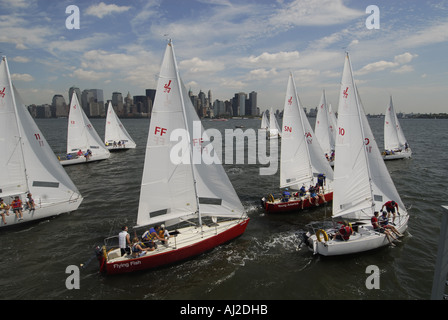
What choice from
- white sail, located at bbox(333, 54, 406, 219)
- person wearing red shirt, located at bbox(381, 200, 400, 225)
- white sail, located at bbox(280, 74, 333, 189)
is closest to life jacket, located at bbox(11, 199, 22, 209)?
white sail, located at bbox(280, 74, 333, 189)

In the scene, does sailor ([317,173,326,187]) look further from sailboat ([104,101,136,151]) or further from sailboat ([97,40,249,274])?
sailboat ([104,101,136,151])

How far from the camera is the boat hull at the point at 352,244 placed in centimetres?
1407

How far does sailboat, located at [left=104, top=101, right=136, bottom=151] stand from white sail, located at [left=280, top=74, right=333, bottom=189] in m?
38.4

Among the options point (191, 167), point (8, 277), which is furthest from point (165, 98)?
point (8, 277)

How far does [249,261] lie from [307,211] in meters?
8.70

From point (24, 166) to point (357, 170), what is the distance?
23.0m

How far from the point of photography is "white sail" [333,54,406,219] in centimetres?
1619

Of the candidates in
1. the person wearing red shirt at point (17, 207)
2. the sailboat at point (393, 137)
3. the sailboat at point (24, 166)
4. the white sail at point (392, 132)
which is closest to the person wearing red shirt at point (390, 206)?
the sailboat at point (24, 166)

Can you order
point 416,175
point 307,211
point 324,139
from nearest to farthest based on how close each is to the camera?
point 307,211
point 416,175
point 324,139

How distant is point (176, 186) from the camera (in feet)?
48.9

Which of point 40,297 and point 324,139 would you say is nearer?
point 40,297
